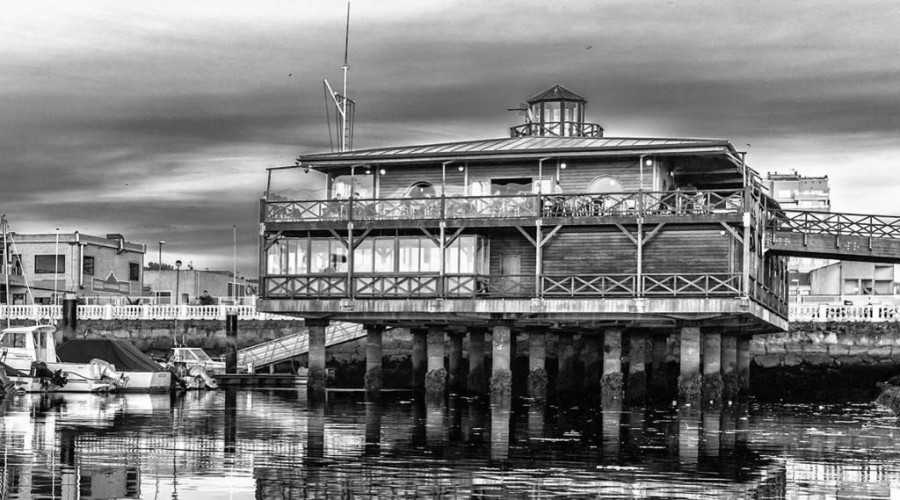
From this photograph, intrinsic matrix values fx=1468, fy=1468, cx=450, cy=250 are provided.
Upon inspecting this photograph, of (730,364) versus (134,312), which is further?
(134,312)

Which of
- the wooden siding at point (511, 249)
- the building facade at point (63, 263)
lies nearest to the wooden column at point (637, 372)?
the wooden siding at point (511, 249)

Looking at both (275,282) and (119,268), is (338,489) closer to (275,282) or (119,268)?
(275,282)

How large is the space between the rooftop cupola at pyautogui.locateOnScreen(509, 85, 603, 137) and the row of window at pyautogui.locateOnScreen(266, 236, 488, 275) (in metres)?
13.0

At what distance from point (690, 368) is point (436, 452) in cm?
2176

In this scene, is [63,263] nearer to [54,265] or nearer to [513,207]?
[54,265]

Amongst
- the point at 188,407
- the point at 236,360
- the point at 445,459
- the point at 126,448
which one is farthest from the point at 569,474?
the point at 236,360

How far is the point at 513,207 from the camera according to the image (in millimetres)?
54125

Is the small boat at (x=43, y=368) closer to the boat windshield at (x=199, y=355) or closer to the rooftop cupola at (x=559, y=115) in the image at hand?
the boat windshield at (x=199, y=355)

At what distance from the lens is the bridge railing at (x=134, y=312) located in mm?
85562

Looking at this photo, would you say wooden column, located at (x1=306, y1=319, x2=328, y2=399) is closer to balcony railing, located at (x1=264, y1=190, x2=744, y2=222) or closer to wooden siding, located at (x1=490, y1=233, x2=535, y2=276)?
balcony railing, located at (x1=264, y1=190, x2=744, y2=222)

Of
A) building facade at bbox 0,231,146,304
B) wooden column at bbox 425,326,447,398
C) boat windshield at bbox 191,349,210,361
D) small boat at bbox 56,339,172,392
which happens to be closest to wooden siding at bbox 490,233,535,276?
wooden column at bbox 425,326,447,398

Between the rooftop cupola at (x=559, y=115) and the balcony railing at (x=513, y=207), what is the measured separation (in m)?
12.0

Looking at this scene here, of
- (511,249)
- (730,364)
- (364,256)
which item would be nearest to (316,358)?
(364,256)

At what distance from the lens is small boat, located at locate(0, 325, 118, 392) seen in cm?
5384
